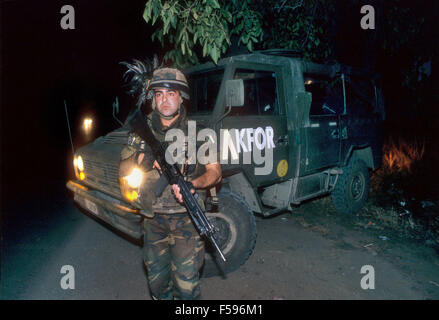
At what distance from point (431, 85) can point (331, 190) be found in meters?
5.79

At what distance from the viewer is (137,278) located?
10.1 feet

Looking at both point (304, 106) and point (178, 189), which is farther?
point (304, 106)

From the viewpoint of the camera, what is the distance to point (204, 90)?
11.0 feet

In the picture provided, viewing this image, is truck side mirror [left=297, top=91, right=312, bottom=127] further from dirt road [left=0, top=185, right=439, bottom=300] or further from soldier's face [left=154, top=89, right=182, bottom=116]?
soldier's face [left=154, top=89, right=182, bottom=116]

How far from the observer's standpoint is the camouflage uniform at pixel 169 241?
7.27 feet

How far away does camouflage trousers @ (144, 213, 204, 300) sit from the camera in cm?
221

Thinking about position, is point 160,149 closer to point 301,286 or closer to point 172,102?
point 172,102

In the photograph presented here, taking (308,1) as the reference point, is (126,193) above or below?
below

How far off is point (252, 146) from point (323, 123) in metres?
1.49

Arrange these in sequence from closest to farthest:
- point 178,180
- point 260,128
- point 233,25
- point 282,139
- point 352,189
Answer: point 178,180 → point 260,128 → point 282,139 → point 233,25 → point 352,189

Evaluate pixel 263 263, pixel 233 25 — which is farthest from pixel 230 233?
pixel 233 25

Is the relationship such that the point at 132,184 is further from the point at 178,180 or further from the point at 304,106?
the point at 304,106

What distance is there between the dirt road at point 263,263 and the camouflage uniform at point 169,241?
671mm
